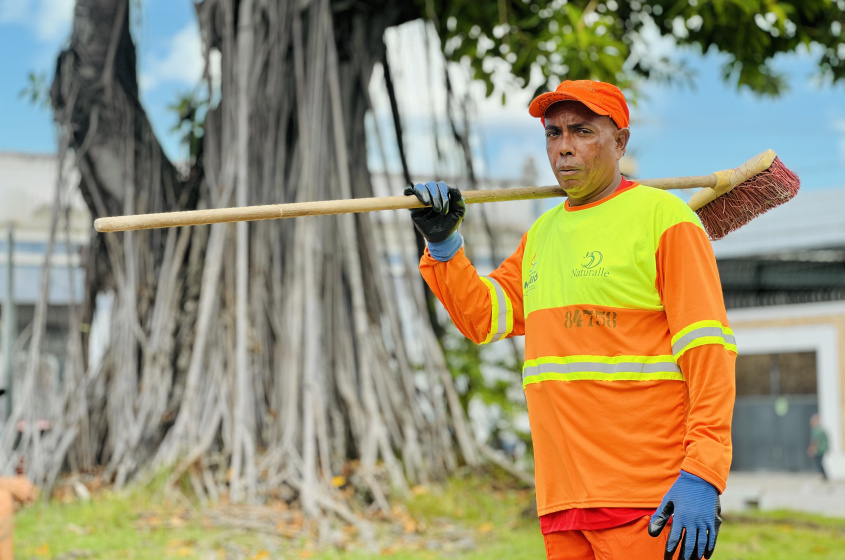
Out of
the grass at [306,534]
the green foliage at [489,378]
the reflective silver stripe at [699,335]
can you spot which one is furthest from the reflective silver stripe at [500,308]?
the green foliage at [489,378]

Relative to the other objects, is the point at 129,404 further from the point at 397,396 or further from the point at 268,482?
the point at 397,396

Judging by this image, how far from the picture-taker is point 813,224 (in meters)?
15.8

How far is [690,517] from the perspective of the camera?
5.63 ft

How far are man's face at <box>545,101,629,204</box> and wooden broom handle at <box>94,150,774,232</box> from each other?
197 millimetres

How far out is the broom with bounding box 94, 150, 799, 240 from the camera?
2172mm

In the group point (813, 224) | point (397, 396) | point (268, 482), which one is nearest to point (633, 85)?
point (397, 396)

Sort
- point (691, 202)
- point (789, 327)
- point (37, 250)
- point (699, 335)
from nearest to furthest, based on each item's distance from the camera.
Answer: point (699, 335), point (691, 202), point (37, 250), point (789, 327)

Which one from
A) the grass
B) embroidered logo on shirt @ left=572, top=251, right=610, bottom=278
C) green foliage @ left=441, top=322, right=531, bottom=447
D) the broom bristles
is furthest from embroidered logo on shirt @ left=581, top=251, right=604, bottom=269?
green foliage @ left=441, top=322, right=531, bottom=447

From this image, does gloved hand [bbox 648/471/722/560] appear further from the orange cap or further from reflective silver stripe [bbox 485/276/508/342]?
the orange cap

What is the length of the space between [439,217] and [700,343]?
67 cm

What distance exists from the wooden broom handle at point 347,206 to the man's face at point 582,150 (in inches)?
7.7

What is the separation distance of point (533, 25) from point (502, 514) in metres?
2.92

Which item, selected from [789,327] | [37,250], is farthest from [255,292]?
[789,327]

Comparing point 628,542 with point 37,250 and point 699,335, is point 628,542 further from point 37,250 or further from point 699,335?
point 37,250
